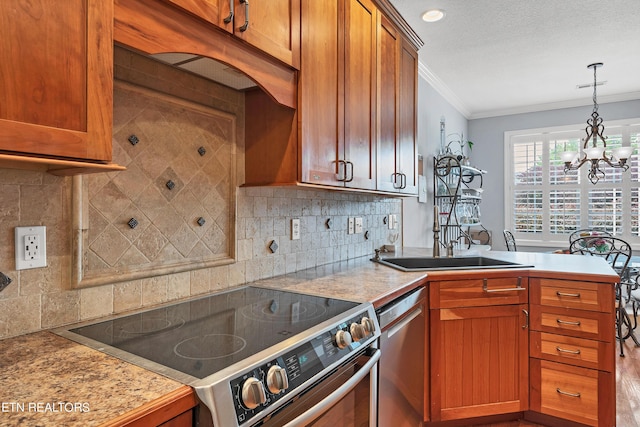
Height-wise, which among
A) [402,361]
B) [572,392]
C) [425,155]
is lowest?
[572,392]

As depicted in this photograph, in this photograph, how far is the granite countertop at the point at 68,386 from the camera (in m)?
0.65

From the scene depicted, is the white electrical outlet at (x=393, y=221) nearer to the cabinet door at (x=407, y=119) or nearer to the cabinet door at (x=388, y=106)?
the cabinet door at (x=407, y=119)

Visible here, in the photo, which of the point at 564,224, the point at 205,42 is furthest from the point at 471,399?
the point at 564,224

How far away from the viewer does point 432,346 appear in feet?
6.77

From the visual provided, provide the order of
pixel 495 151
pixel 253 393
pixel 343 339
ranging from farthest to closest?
pixel 495 151 → pixel 343 339 → pixel 253 393

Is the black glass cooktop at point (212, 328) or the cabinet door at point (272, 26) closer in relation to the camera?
the black glass cooktop at point (212, 328)

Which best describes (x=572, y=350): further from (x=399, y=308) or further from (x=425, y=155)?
(x=425, y=155)

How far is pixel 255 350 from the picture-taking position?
96 cm

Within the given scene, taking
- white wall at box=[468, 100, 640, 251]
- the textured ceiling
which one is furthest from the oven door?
white wall at box=[468, 100, 640, 251]

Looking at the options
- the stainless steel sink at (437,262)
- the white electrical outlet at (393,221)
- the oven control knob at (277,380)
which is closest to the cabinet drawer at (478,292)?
the stainless steel sink at (437,262)

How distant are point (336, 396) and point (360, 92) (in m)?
1.47

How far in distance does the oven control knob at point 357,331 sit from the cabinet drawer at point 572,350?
136cm

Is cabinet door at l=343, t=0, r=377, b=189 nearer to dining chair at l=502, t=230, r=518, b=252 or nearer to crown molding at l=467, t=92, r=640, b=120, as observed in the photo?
dining chair at l=502, t=230, r=518, b=252

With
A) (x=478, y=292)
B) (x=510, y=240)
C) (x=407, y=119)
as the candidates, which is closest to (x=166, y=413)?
(x=478, y=292)
